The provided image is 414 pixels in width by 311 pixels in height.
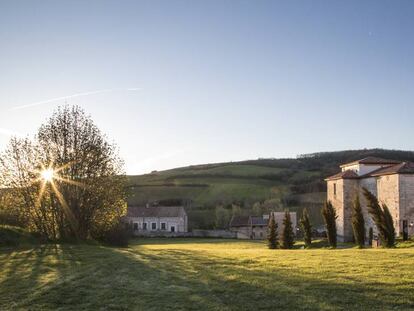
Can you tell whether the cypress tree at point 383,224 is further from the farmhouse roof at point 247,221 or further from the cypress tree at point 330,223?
the farmhouse roof at point 247,221

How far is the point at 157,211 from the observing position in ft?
303

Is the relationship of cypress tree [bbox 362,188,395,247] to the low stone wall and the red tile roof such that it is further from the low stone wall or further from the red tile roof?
the low stone wall

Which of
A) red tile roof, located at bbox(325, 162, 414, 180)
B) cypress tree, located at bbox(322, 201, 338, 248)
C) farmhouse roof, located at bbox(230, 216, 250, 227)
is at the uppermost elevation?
red tile roof, located at bbox(325, 162, 414, 180)

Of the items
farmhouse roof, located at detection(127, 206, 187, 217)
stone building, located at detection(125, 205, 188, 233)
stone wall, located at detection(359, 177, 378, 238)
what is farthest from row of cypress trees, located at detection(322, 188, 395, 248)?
farmhouse roof, located at detection(127, 206, 187, 217)

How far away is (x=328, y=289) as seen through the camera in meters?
11.6

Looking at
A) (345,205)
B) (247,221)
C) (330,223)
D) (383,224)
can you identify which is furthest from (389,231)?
(247,221)

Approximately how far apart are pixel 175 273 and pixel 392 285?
7.08m

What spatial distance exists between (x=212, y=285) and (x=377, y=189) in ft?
119

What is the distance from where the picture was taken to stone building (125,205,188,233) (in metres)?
90.6

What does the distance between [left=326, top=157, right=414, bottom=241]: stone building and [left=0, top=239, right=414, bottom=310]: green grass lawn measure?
2512 cm

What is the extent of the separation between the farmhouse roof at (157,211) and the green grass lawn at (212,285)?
238 feet

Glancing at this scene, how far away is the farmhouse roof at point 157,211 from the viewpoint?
91000 mm

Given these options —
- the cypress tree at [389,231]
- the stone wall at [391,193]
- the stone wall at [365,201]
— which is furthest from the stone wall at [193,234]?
the cypress tree at [389,231]

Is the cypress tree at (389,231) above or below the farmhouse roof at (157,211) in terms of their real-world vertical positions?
above
